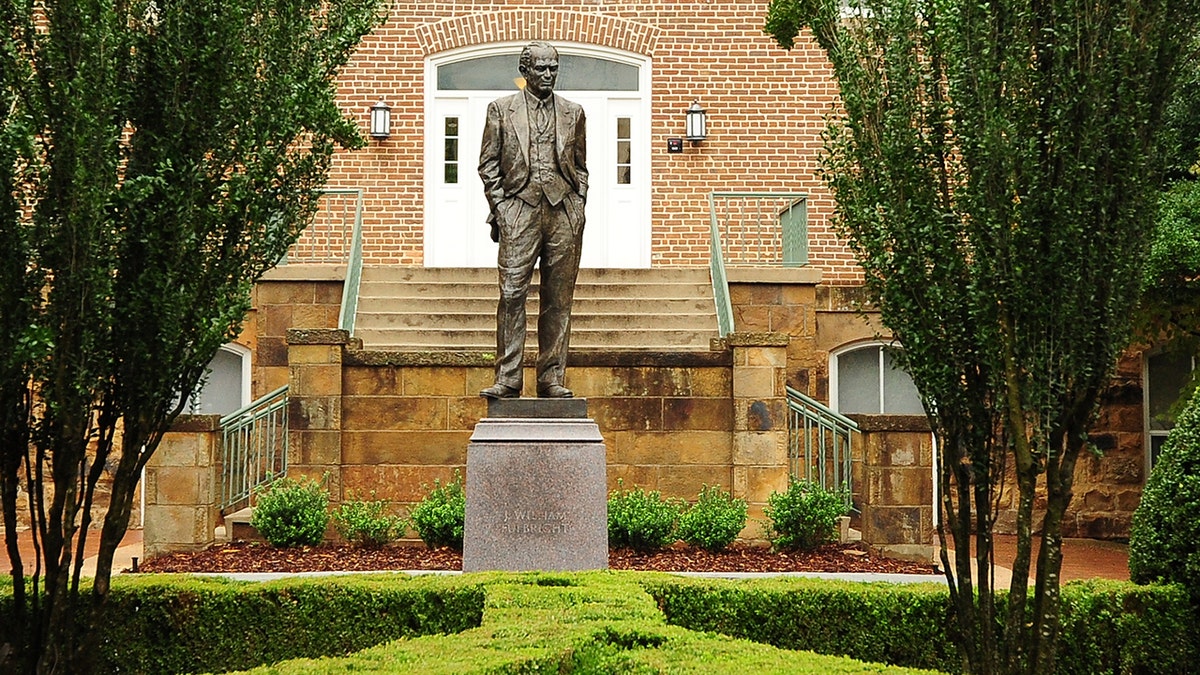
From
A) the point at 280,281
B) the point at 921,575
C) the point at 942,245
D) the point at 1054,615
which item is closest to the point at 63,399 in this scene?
the point at 942,245

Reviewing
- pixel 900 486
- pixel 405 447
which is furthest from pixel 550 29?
pixel 900 486

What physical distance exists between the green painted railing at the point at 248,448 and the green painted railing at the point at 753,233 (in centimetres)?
444

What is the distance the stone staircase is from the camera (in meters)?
12.1

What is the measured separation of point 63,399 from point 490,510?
122 inches

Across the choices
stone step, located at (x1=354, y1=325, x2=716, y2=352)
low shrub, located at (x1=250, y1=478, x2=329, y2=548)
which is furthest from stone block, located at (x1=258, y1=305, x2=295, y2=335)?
low shrub, located at (x1=250, y1=478, x2=329, y2=548)

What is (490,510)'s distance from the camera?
723 centimetres

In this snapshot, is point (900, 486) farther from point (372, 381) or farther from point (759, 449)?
point (372, 381)

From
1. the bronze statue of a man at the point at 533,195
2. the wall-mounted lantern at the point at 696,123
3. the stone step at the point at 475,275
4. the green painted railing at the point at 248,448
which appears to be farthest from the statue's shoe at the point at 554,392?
the wall-mounted lantern at the point at 696,123

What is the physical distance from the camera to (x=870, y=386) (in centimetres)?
1420

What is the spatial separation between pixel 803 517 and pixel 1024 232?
5.44 meters

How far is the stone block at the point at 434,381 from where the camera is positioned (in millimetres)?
10328

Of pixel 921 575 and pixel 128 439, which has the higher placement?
pixel 128 439

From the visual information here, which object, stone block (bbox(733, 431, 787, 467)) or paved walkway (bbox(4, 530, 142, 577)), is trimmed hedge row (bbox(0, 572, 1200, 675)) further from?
stone block (bbox(733, 431, 787, 467))

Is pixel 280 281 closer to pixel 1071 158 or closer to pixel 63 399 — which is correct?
pixel 63 399
